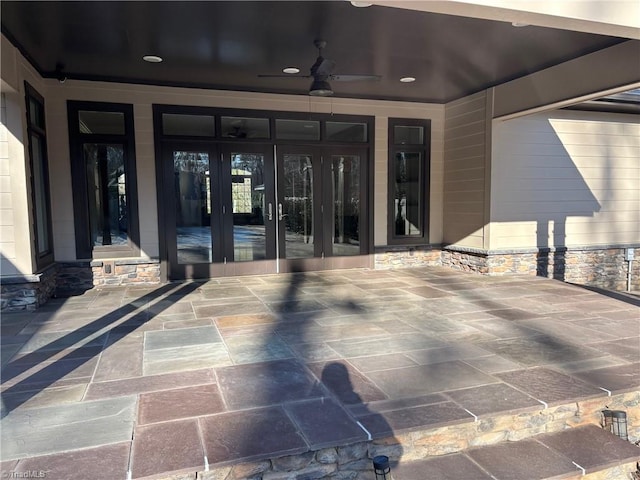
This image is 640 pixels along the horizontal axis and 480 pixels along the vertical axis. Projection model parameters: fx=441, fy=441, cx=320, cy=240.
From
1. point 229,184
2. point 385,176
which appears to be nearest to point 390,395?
point 229,184

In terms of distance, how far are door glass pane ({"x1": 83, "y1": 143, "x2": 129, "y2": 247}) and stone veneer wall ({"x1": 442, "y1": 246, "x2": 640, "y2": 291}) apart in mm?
5037

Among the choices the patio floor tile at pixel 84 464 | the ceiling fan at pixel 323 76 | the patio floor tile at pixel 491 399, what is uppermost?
the ceiling fan at pixel 323 76

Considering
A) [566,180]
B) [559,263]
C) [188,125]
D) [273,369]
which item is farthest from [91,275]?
[566,180]

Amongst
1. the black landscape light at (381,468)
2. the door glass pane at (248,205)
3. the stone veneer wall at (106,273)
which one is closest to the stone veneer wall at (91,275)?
the stone veneer wall at (106,273)

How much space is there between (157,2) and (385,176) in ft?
14.4

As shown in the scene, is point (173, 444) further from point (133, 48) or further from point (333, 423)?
point (133, 48)

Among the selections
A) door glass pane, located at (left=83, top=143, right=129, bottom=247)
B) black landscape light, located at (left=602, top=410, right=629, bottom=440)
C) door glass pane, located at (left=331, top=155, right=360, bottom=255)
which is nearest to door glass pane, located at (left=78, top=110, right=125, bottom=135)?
door glass pane, located at (left=83, top=143, right=129, bottom=247)

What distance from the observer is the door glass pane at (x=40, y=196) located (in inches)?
199

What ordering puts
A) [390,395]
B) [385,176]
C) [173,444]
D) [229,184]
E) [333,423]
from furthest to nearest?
1. [385,176]
2. [229,184]
3. [390,395]
4. [333,423]
5. [173,444]

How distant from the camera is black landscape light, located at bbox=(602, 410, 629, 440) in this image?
2.59 m

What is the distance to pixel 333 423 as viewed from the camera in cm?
235

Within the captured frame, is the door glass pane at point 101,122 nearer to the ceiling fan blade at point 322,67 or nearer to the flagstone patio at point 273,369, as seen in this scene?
the flagstone patio at point 273,369

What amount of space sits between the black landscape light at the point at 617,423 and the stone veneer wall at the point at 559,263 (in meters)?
3.94

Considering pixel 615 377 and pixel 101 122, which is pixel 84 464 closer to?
pixel 615 377
